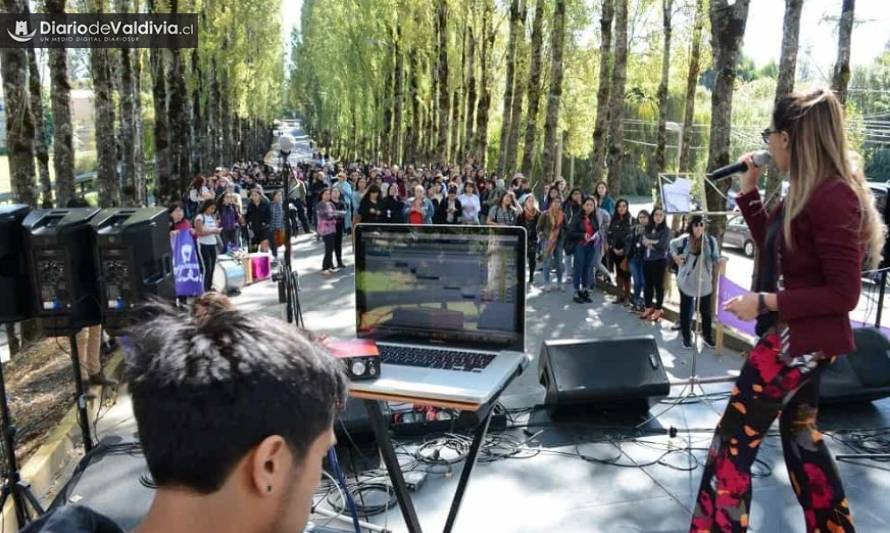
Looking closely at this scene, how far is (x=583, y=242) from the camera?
1169 centimetres

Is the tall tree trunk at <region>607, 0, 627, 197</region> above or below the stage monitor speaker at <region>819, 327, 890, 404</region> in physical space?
above

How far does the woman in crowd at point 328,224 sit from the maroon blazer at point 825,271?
1167 centimetres

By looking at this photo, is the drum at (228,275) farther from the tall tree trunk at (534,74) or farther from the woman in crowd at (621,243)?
the tall tree trunk at (534,74)

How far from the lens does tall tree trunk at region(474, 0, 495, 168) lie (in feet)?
92.1

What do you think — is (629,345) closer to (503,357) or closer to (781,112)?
(503,357)

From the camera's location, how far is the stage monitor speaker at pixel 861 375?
201 inches

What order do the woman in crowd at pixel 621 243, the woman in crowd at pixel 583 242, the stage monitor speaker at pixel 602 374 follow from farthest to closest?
1. the woman in crowd at pixel 583 242
2. the woman in crowd at pixel 621 243
3. the stage monitor speaker at pixel 602 374

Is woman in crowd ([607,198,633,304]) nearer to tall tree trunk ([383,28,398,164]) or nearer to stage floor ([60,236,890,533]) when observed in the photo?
stage floor ([60,236,890,533])

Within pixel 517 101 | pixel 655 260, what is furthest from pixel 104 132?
pixel 517 101

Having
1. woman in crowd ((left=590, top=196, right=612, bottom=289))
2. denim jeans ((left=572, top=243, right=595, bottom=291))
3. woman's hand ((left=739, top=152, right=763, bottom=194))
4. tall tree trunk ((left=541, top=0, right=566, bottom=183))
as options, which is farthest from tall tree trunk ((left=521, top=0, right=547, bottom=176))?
woman's hand ((left=739, top=152, right=763, bottom=194))

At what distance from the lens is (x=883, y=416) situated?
202 inches

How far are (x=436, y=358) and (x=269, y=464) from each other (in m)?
2.04

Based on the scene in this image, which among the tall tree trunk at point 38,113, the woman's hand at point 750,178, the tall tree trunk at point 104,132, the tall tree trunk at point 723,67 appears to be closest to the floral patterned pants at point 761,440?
the woman's hand at point 750,178

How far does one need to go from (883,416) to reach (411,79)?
1324 inches
